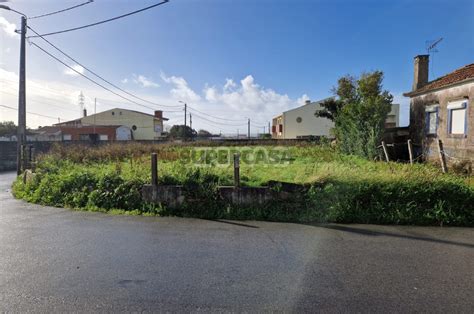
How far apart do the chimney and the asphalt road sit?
12358 mm

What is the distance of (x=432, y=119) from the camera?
13.0 meters

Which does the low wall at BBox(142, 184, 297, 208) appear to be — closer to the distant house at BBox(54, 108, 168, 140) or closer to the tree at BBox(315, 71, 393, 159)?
the tree at BBox(315, 71, 393, 159)

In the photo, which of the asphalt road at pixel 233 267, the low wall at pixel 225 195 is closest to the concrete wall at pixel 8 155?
the low wall at pixel 225 195

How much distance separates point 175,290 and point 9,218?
218 inches

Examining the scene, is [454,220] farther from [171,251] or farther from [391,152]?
[391,152]

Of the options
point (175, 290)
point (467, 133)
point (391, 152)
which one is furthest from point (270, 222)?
point (391, 152)

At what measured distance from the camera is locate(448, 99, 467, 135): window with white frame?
1091 centimetres

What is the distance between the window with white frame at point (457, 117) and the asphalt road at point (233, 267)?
7901 millimetres

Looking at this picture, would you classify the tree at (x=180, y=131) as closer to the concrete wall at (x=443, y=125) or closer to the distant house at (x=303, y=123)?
the distant house at (x=303, y=123)

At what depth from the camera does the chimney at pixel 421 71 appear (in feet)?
48.6

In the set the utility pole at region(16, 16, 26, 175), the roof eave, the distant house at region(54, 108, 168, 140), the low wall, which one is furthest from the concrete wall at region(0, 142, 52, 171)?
the distant house at region(54, 108, 168, 140)

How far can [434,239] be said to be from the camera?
472 centimetres

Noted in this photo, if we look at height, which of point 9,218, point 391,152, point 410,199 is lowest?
point 9,218

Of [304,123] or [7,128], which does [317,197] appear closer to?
[304,123]
